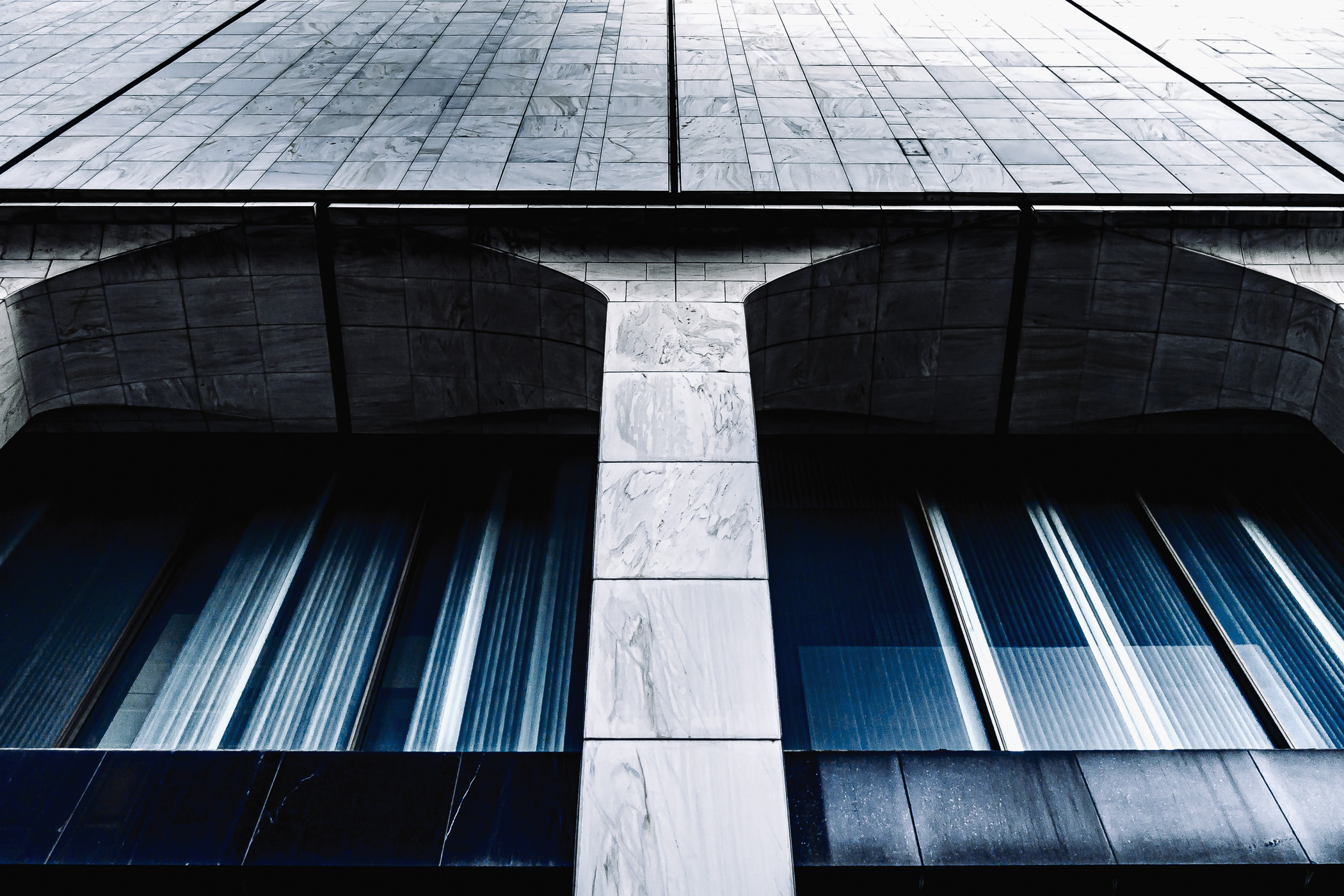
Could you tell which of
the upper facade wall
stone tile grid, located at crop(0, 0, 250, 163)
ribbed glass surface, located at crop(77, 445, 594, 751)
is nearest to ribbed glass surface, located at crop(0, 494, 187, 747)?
ribbed glass surface, located at crop(77, 445, 594, 751)

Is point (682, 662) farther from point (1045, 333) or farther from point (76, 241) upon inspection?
point (76, 241)

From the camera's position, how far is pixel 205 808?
20.2 ft

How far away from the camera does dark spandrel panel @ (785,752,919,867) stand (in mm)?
5945

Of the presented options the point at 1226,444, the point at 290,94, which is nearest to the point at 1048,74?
the point at 1226,444

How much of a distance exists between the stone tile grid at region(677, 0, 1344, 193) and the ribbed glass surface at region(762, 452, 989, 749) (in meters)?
3.76

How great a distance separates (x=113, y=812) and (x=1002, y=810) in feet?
20.6

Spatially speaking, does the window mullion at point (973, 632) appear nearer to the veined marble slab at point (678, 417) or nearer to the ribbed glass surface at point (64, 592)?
the veined marble slab at point (678, 417)

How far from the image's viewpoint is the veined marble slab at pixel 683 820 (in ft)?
17.0

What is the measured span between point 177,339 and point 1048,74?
13171 millimetres

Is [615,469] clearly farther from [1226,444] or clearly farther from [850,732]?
[1226,444]

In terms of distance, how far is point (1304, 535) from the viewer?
9953mm

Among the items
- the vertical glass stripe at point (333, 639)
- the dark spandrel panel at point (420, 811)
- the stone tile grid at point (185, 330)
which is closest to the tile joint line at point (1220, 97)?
the dark spandrel panel at point (420, 811)

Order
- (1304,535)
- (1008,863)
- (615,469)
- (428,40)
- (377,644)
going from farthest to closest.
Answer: (428,40)
(1304,535)
(377,644)
(615,469)
(1008,863)

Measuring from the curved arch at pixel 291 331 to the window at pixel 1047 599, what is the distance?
326 cm
